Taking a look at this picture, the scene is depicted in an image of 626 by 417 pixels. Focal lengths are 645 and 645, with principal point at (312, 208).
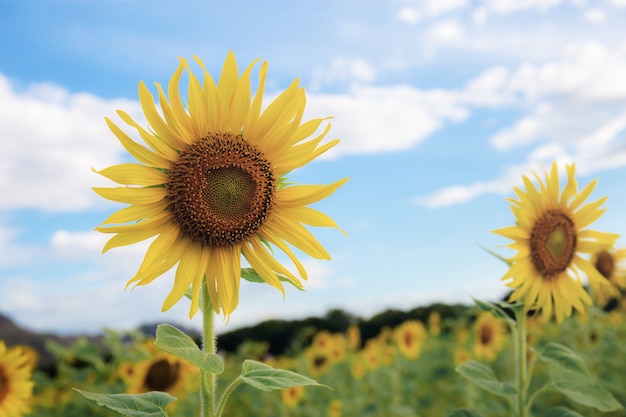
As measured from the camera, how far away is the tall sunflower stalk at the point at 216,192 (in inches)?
107

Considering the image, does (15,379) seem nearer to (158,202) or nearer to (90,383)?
(90,383)

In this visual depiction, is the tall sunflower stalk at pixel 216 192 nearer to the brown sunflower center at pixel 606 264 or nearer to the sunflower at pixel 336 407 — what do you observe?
the brown sunflower center at pixel 606 264

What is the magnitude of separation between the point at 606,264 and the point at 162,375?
486 cm

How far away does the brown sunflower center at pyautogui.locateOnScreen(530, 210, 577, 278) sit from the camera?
448 centimetres

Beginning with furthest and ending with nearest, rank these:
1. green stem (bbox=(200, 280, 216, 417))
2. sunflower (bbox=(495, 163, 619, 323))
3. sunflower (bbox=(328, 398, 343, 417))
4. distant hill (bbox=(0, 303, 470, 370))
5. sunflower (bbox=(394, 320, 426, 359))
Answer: distant hill (bbox=(0, 303, 470, 370)) < sunflower (bbox=(394, 320, 426, 359)) < sunflower (bbox=(328, 398, 343, 417)) < sunflower (bbox=(495, 163, 619, 323)) < green stem (bbox=(200, 280, 216, 417))

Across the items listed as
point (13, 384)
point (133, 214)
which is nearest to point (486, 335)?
point (13, 384)

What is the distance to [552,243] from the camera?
15.0ft

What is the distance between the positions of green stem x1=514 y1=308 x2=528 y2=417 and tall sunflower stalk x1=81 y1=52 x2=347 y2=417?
167 cm

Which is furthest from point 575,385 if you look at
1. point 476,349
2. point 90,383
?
point 476,349

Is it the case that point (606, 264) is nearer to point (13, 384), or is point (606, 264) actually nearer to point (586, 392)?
point (586, 392)

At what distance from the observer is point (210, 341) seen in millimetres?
2609

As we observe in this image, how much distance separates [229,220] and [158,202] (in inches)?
12.7

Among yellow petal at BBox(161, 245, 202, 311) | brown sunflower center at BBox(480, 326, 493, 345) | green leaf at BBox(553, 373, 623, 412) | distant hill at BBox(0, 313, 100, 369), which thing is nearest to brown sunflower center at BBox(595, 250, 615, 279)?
brown sunflower center at BBox(480, 326, 493, 345)

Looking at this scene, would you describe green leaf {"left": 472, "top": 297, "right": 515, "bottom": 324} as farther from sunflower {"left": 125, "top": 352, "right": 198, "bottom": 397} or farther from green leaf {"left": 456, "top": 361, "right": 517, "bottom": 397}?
sunflower {"left": 125, "top": 352, "right": 198, "bottom": 397}
